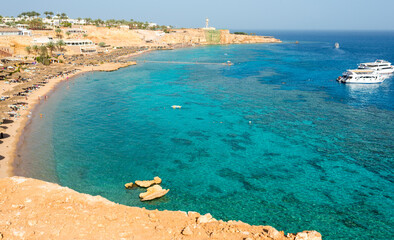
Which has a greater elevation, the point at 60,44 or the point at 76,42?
the point at 76,42

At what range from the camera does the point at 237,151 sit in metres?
42.2

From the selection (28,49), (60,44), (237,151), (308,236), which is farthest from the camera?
(60,44)

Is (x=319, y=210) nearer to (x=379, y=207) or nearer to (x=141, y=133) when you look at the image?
(x=379, y=207)

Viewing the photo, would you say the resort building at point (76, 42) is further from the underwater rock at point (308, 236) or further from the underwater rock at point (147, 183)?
the underwater rock at point (308, 236)

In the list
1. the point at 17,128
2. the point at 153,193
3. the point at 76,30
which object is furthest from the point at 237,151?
the point at 76,30

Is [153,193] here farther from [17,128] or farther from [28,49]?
[28,49]

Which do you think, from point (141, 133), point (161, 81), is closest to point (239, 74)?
point (161, 81)

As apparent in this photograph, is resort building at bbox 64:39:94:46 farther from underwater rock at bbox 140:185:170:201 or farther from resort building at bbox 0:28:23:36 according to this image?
underwater rock at bbox 140:185:170:201

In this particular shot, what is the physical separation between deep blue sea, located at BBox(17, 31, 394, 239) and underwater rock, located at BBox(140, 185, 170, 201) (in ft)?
2.99

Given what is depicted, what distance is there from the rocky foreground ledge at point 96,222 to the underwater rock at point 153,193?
627cm

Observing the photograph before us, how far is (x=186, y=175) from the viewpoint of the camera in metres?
35.6

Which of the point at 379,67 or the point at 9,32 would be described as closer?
the point at 379,67

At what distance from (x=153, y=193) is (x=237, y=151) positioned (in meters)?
17.0

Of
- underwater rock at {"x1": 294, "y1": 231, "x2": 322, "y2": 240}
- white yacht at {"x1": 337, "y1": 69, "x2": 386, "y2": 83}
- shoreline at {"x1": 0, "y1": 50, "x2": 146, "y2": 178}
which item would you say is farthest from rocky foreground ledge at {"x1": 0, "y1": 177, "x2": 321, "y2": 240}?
A: white yacht at {"x1": 337, "y1": 69, "x2": 386, "y2": 83}
